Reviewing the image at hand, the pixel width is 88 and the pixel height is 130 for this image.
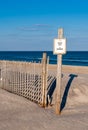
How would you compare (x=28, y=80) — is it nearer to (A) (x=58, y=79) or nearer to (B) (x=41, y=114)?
(A) (x=58, y=79)

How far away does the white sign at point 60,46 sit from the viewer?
37.6ft

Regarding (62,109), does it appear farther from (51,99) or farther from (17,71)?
(17,71)

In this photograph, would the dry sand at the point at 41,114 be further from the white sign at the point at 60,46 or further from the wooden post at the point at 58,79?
the white sign at the point at 60,46

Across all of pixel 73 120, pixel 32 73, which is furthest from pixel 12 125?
pixel 32 73

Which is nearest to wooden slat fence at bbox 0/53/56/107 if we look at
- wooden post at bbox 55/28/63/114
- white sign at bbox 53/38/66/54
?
wooden post at bbox 55/28/63/114

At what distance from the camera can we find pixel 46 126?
10.3 m

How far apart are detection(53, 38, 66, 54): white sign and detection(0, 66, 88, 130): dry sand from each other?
206 cm

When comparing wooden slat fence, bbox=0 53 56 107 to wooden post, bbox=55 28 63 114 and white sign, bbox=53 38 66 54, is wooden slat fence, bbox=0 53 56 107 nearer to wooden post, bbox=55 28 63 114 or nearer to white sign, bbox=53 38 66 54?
wooden post, bbox=55 28 63 114

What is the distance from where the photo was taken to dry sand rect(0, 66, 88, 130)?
1036cm

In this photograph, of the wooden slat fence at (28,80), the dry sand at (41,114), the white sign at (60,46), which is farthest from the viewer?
the wooden slat fence at (28,80)

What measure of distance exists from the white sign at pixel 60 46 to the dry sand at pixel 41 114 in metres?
2.06

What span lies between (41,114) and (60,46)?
226 centimetres

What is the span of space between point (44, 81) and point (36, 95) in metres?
0.70

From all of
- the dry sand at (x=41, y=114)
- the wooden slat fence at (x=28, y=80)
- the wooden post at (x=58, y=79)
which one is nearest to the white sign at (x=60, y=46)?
the wooden post at (x=58, y=79)
